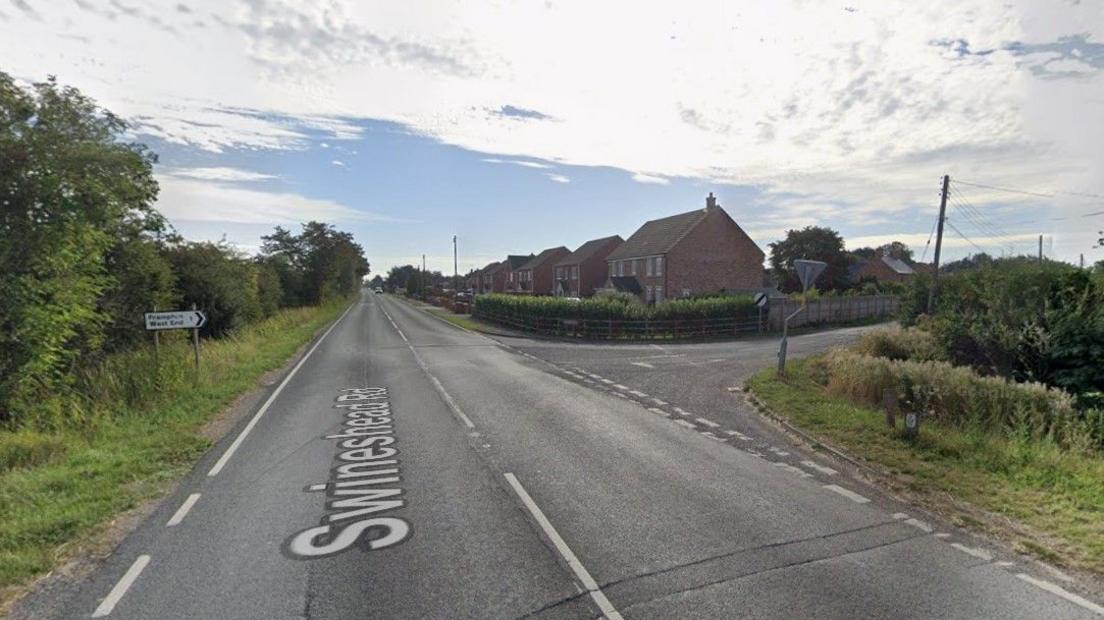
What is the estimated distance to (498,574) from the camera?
4.69m

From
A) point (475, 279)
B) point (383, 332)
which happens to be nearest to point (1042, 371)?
point (383, 332)

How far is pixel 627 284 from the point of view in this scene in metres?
52.5

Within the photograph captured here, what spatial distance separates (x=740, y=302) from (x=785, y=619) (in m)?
29.3

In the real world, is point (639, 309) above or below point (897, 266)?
below

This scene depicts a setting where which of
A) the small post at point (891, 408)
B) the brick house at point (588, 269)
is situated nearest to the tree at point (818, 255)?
the brick house at point (588, 269)

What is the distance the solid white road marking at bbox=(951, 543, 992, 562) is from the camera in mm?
5023

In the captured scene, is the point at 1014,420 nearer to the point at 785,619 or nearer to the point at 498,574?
the point at 785,619

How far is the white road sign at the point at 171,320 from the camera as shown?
13.0 m

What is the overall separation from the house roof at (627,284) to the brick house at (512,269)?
129 ft

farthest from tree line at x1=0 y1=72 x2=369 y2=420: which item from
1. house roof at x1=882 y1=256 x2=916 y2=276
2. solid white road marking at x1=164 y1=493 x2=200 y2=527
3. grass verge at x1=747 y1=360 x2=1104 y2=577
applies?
house roof at x1=882 y1=256 x2=916 y2=276

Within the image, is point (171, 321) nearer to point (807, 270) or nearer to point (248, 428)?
point (248, 428)

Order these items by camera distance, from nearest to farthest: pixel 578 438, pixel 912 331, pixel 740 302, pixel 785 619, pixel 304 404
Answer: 1. pixel 785 619
2. pixel 578 438
3. pixel 304 404
4. pixel 912 331
5. pixel 740 302

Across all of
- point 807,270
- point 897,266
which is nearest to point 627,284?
point 807,270

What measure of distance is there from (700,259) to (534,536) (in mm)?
44754
